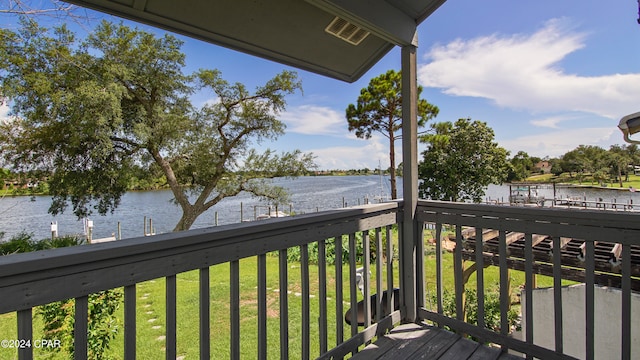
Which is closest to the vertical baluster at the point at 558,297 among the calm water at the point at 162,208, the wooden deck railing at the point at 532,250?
the wooden deck railing at the point at 532,250

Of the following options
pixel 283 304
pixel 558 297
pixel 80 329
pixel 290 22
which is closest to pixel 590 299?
pixel 558 297

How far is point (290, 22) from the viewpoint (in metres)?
1.78

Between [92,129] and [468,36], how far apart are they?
42.1ft

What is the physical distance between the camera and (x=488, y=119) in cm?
1347

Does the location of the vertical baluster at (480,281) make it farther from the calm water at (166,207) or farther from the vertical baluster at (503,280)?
the calm water at (166,207)

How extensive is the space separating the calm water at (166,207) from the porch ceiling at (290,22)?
5.46 m

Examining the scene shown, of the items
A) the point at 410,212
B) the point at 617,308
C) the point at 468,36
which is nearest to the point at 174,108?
the point at 468,36

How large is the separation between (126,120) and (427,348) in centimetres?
1237

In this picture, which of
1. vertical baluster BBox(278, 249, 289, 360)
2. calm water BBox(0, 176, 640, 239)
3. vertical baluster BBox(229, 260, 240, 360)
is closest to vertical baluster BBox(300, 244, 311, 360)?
Answer: vertical baluster BBox(278, 249, 289, 360)

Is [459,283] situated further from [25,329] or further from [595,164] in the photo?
[595,164]

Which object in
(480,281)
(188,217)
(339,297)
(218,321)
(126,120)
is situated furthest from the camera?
(188,217)

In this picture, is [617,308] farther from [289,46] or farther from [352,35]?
[289,46]

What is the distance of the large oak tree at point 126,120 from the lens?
8898 millimetres

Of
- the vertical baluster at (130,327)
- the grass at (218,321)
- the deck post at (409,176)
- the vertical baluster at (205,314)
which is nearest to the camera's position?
the vertical baluster at (130,327)
